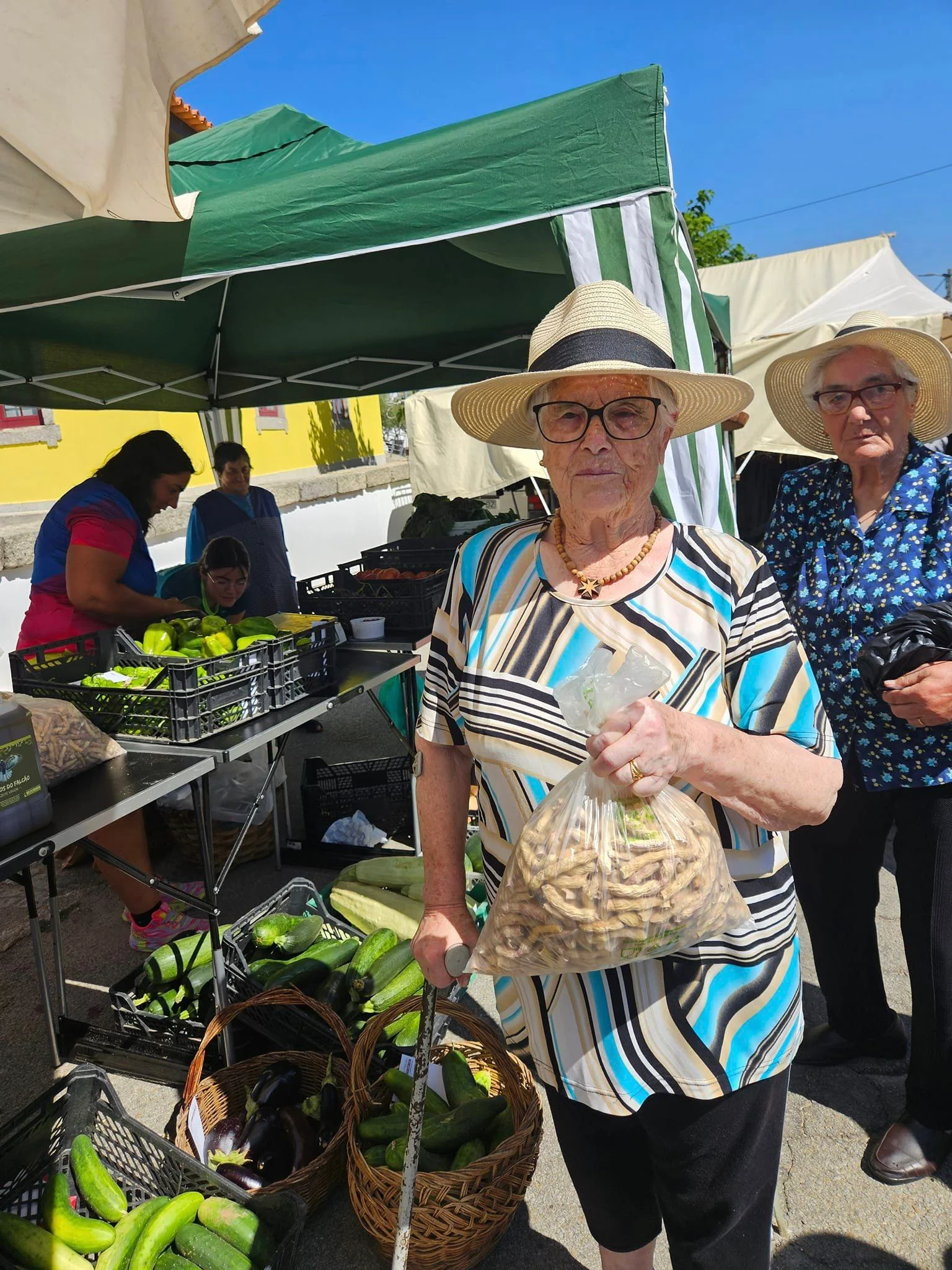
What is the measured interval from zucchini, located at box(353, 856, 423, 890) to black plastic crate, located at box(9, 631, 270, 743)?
104 cm

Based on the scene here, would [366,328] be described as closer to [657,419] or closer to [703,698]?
[657,419]

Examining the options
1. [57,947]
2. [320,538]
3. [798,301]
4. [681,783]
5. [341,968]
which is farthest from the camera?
[320,538]

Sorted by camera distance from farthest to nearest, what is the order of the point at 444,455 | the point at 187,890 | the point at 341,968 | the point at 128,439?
the point at 444,455, the point at 128,439, the point at 187,890, the point at 341,968

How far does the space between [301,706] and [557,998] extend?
1.98 metres

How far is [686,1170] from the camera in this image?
150 cm

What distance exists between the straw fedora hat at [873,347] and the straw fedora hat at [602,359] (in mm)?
748

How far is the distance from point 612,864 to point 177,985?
246 cm

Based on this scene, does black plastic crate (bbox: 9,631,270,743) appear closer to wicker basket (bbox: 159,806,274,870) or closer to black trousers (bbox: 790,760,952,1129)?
wicker basket (bbox: 159,806,274,870)

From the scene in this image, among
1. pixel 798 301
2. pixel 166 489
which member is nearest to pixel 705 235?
pixel 798 301

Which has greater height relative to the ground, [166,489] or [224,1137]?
[166,489]

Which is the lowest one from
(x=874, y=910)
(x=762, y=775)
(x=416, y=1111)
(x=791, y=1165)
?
(x=791, y=1165)

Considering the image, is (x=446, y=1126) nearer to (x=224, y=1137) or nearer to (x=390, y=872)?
(x=224, y=1137)

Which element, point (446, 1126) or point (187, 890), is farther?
point (187, 890)

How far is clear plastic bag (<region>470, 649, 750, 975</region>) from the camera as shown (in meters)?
1.20
